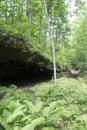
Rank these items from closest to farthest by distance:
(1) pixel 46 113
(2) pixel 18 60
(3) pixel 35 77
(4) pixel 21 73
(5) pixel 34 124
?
(5) pixel 34 124 → (1) pixel 46 113 → (2) pixel 18 60 → (4) pixel 21 73 → (3) pixel 35 77

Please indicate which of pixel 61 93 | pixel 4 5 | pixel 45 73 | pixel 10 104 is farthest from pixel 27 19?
pixel 10 104

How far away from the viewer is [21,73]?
650 inches

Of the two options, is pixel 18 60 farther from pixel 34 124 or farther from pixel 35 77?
pixel 34 124

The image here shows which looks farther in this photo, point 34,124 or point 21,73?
point 21,73

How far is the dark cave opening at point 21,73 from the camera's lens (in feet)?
48.2

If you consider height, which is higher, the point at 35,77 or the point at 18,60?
the point at 18,60

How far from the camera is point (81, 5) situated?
22375 mm

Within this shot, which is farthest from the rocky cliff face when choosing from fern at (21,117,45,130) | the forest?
fern at (21,117,45,130)

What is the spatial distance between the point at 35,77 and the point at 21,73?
1341 mm

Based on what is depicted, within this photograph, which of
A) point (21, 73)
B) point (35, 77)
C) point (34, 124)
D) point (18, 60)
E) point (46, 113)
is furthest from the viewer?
point (35, 77)

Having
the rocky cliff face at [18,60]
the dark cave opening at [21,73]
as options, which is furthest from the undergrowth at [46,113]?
the dark cave opening at [21,73]

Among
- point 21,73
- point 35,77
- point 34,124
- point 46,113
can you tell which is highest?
point 34,124

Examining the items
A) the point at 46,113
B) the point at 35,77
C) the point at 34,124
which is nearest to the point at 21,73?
the point at 35,77

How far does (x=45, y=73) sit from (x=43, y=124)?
37.8ft
